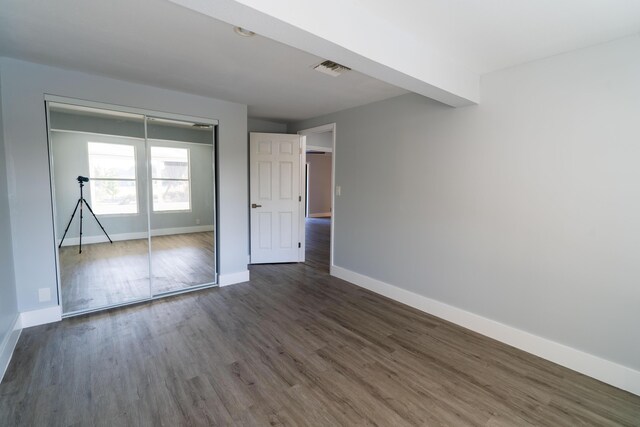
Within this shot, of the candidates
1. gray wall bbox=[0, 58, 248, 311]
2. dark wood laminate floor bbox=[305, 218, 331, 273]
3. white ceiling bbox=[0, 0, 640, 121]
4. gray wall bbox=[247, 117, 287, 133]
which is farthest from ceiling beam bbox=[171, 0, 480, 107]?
gray wall bbox=[247, 117, 287, 133]

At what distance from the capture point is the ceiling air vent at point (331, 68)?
8.14 feet

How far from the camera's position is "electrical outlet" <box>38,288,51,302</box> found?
2803 mm

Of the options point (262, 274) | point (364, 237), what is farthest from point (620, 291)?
point (262, 274)

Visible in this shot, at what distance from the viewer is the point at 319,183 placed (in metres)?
11.5

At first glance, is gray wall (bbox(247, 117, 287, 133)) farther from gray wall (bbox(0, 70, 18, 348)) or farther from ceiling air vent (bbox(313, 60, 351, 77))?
gray wall (bbox(0, 70, 18, 348))

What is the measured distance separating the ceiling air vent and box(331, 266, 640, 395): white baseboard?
251 centimetres

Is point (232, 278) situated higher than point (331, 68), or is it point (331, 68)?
point (331, 68)

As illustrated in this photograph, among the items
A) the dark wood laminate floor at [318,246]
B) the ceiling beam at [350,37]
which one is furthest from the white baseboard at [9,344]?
the dark wood laminate floor at [318,246]

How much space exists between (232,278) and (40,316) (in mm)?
1933

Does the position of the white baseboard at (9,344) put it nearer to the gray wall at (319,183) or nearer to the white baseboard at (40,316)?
the white baseboard at (40,316)

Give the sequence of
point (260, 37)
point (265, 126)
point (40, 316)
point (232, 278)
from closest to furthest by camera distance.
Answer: point (260, 37)
point (40, 316)
point (232, 278)
point (265, 126)

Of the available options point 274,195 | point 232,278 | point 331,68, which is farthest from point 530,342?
point 274,195

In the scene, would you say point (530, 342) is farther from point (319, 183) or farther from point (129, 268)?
point (319, 183)

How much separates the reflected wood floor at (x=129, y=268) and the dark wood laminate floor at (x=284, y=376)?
31 cm
